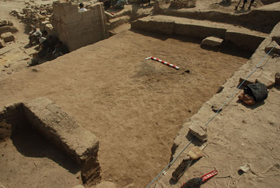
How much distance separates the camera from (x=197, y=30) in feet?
27.2

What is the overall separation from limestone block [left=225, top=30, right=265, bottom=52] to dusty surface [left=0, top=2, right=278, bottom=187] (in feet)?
1.09

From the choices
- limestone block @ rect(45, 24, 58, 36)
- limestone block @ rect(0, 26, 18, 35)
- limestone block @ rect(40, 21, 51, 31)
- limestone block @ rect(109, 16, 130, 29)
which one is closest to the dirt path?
limestone block @ rect(109, 16, 130, 29)

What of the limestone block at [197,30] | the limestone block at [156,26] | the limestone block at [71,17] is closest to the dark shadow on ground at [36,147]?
the limestone block at [71,17]

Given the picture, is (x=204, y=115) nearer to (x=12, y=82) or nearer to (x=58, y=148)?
(x=58, y=148)

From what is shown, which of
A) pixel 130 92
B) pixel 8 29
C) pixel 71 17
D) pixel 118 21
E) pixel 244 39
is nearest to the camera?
pixel 130 92

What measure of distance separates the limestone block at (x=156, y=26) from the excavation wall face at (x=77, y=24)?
201 centimetres

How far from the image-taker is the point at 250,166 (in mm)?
2879

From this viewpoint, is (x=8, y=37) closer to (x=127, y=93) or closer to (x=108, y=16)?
(x=108, y=16)

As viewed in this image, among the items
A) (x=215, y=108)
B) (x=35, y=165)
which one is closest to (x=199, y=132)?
(x=215, y=108)

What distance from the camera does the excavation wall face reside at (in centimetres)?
863

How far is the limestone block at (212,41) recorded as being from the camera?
296 inches

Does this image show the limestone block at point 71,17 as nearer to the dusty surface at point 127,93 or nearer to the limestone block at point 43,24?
the dusty surface at point 127,93

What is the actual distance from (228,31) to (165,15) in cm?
371

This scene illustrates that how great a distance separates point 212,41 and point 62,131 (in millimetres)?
6520
